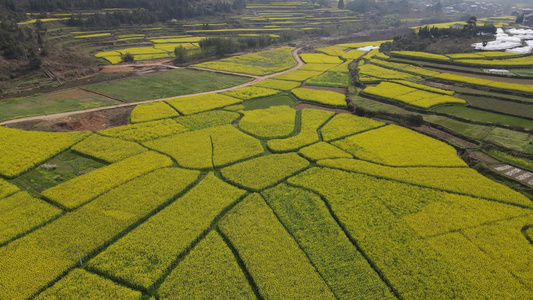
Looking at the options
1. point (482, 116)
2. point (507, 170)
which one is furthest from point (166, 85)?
point (507, 170)

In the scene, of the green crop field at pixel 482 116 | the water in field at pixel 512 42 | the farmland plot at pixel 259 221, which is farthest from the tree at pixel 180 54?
the water in field at pixel 512 42

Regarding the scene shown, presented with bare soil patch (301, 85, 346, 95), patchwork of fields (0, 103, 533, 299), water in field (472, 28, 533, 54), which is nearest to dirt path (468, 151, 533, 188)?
patchwork of fields (0, 103, 533, 299)

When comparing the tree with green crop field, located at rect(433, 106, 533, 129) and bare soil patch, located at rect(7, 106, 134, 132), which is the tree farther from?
green crop field, located at rect(433, 106, 533, 129)

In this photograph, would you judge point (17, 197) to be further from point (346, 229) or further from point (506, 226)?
point (506, 226)

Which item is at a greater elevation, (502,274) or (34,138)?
(34,138)

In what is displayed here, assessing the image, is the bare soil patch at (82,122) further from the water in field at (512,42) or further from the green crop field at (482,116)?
the water in field at (512,42)

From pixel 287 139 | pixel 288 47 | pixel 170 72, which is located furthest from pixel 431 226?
pixel 288 47

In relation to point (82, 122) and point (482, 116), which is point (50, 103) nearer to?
point (82, 122)

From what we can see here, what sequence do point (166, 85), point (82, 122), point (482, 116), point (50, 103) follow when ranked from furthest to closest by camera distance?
point (166, 85)
point (50, 103)
point (482, 116)
point (82, 122)
